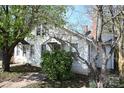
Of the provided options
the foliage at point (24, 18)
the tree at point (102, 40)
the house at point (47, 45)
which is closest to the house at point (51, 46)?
the house at point (47, 45)

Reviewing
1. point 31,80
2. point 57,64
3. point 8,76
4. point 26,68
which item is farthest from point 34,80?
point 57,64

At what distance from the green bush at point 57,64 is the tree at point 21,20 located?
0.78 metres

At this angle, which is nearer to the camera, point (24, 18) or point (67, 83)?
point (24, 18)

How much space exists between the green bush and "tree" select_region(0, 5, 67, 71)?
0.78 metres

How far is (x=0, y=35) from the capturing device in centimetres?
991

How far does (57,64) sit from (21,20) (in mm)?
1526

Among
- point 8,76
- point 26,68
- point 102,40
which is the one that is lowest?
point 8,76

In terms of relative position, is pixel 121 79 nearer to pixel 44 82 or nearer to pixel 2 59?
pixel 44 82

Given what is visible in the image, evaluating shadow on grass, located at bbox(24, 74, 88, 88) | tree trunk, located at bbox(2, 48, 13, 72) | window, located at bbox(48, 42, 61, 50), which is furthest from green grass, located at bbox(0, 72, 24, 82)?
window, located at bbox(48, 42, 61, 50)

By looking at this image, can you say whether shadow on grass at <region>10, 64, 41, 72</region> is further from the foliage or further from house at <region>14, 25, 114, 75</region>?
the foliage

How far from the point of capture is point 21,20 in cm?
934

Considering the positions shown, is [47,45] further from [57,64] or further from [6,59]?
A: [6,59]

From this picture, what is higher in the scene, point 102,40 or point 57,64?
point 102,40

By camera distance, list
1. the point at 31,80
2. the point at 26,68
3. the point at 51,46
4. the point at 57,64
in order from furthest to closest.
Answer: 1. the point at 57,64
2. the point at 51,46
3. the point at 26,68
4. the point at 31,80
